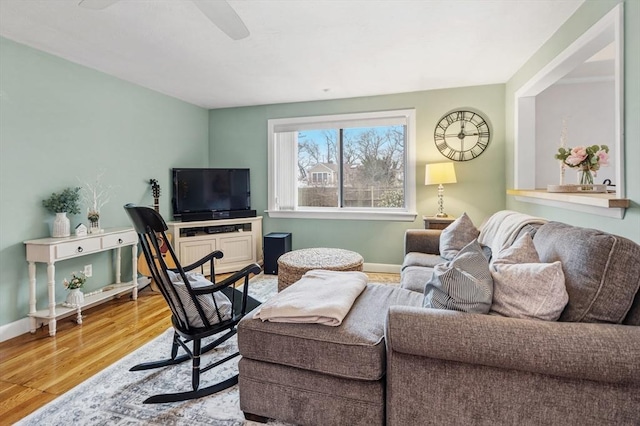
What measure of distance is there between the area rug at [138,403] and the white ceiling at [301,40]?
2415 mm

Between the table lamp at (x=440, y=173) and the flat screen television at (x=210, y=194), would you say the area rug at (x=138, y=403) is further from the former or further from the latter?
the table lamp at (x=440, y=173)

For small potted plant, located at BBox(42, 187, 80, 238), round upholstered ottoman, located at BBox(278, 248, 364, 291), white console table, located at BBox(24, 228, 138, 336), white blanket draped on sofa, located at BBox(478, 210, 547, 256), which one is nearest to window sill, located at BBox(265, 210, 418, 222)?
round upholstered ottoman, located at BBox(278, 248, 364, 291)

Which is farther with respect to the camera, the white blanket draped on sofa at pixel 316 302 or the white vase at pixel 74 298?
the white vase at pixel 74 298

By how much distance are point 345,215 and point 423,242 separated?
148 cm

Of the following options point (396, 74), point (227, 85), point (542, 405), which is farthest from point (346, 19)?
point (542, 405)

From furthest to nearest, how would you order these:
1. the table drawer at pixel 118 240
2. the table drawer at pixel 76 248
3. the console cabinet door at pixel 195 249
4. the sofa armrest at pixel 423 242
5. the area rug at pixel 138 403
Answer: the console cabinet door at pixel 195 249, the sofa armrest at pixel 423 242, the table drawer at pixel 118 240, the table drawer at pixel 76 248, the area rug at pixel 138 403

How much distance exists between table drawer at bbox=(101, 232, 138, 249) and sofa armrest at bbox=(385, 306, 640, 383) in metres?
2.94

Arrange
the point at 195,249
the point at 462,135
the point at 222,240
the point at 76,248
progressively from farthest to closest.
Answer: the point at 222,240 → the point at 195,249 → the point at 462,135 → the point at 76,248

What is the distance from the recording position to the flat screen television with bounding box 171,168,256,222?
437 centimetres

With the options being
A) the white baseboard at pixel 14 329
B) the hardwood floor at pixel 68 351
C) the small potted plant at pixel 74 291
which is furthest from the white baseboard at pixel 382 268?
the white baseboard at pixel 14 329

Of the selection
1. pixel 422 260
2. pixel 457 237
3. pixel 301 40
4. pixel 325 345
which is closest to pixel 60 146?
pixel 301 40

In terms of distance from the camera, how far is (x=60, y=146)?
2.99 m

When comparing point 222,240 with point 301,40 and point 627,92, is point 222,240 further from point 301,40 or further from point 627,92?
point 627,92

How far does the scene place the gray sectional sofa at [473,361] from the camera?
44.3 inches
